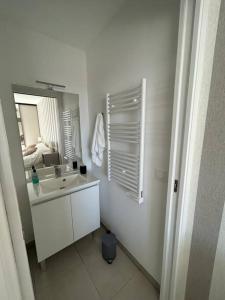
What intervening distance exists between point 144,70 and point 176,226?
3.94 ft

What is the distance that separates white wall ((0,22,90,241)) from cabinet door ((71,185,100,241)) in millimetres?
597

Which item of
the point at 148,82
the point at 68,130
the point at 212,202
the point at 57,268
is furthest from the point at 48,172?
the point at 212,202

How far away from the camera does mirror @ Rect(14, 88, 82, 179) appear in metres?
1.59

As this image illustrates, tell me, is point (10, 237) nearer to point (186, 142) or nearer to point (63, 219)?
point (186, 142)

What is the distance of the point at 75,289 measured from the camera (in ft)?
4.44

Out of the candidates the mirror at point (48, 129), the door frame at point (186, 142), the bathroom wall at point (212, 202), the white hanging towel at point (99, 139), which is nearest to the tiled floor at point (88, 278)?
the door frame at point (186, 142)

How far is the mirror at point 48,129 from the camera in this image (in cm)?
159

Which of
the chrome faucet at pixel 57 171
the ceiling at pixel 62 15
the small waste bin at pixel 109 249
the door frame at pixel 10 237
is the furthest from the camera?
the chrome faucet at pixel 57 171

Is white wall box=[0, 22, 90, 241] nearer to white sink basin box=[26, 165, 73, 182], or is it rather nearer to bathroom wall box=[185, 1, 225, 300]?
white sink basin box=[26, 165, 73, 182]

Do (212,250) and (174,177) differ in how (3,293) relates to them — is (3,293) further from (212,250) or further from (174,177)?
(212,250)

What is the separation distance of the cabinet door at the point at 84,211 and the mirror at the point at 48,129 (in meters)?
0.58

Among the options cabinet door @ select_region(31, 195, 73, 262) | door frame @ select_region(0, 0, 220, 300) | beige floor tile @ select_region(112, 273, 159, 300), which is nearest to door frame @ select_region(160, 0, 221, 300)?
door frame @ select_region(0, 0, 220, 300)

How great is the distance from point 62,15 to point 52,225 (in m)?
2.05

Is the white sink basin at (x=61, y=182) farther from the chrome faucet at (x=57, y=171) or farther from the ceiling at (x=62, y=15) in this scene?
the ceiling at (x=62, y=15)
